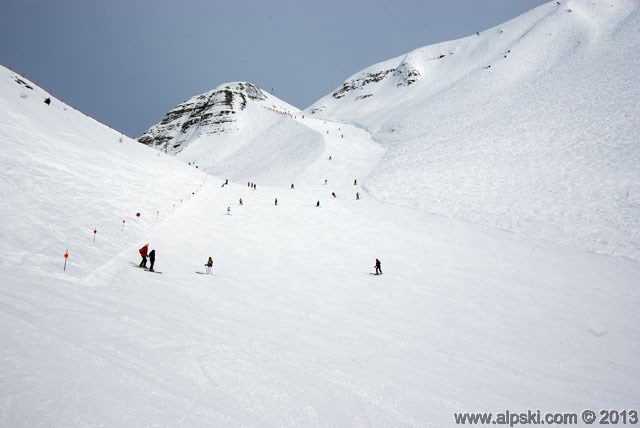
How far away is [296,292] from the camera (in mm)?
14984

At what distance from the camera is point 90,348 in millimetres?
7215

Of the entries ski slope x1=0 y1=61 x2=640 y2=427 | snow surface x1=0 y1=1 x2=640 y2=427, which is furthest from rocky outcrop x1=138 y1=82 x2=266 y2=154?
ski slope x1=0 y1=61 x2=640 y2=427

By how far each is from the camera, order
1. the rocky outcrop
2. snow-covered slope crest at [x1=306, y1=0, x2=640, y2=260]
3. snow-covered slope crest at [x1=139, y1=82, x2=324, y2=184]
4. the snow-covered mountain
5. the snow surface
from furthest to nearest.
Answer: the rocky outcrop → snow-covered slope crest at [x1=139, y1=82, x2=324, y2=184] → the snow-covered mountain → snow-covered slope crest at [x1=306, y1=0, x2=640, y2=260] → the snow surface

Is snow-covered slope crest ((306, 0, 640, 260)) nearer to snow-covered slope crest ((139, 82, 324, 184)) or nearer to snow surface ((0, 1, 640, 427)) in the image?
snow surface ((0, 1, 640, 427))

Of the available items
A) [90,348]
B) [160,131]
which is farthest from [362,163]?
[160,131]

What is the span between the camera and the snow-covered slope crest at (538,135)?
3011 centimetres

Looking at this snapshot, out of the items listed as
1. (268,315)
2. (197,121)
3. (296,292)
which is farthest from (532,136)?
(197,121)

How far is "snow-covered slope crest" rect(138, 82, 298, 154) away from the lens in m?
105

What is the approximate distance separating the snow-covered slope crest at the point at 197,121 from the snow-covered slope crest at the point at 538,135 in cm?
3436

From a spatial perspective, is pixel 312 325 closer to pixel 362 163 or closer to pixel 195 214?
pixel 195 214

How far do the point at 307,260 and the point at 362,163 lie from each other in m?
35.8

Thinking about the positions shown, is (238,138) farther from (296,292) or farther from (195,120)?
(296,292)

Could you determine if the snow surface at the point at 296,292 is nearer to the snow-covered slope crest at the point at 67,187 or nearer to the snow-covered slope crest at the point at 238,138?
the snow-covered slope crest at the point at 67,187

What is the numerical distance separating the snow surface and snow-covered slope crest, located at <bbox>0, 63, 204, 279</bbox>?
14 centimetres
